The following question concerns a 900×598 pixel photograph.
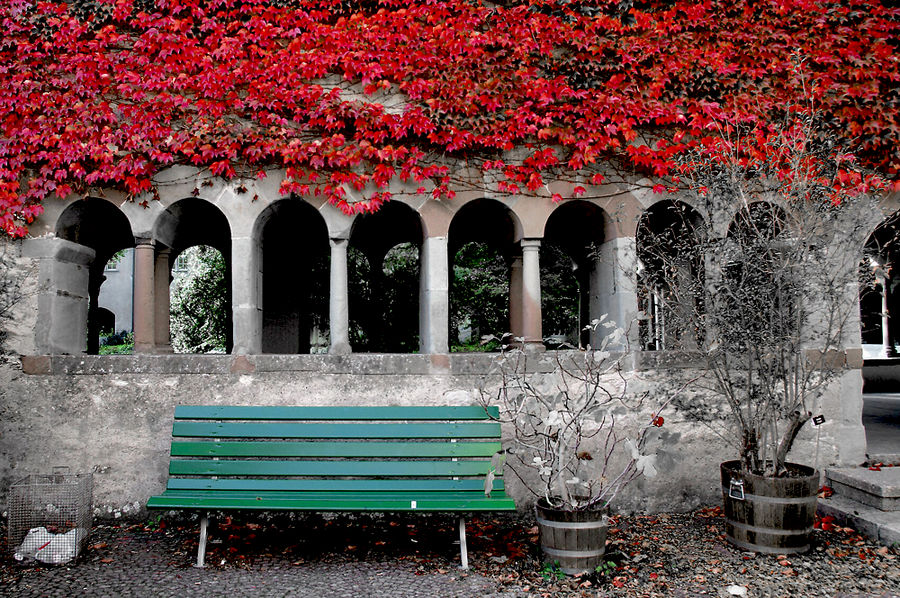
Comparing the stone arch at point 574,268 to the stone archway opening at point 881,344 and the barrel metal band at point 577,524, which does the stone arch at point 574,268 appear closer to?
the barrel metal band at point 577,524

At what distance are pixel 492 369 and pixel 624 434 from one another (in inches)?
48.6

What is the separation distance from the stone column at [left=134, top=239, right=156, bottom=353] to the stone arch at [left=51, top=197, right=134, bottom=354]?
495mm

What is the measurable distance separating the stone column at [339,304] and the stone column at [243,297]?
0.67 metres

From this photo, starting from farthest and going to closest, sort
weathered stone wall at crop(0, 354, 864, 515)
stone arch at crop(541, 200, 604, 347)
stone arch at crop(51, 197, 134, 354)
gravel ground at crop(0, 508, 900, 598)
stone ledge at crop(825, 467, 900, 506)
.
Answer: stone arch at crop(541, 200, 604, 347)
stone arch at crop(51, 197, 134, 354)
weathered stone wall at crop(0, 354, 864, 515)
stone ledge at crop(825, 467, 900, 506)
gravel ground at crop(0, 508, 900, 598)

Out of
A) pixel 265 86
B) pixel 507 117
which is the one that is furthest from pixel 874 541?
pixel 265 86

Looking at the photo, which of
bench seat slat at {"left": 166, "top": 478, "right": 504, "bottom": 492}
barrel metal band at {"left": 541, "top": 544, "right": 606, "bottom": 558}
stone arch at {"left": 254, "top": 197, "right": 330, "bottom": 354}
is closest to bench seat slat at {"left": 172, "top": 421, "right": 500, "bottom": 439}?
bench seat slat at {"left": 166, "top": 478, "right": 504, "bottom": 492}

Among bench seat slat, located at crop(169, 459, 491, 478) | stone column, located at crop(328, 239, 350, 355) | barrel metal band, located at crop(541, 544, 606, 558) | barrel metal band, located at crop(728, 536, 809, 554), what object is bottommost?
barrel metal band, located at crop(728, 536, 809, 554)

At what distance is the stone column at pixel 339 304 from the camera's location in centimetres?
497

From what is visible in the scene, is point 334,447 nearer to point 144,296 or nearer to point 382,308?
point 144,296

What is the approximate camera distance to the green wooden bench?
377cm

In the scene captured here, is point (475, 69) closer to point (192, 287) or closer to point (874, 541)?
point (874, 541)

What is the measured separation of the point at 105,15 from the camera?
16.8ft

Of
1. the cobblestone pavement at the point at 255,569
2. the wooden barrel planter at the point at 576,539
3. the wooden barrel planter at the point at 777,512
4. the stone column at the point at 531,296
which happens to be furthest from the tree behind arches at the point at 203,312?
the wooden barrel planter at the point at 777,512

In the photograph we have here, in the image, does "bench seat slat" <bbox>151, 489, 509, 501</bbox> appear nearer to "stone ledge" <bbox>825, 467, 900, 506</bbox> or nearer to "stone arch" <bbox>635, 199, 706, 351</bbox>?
"stone arch" <bbox>635, 199, 706, 351</bbox>
